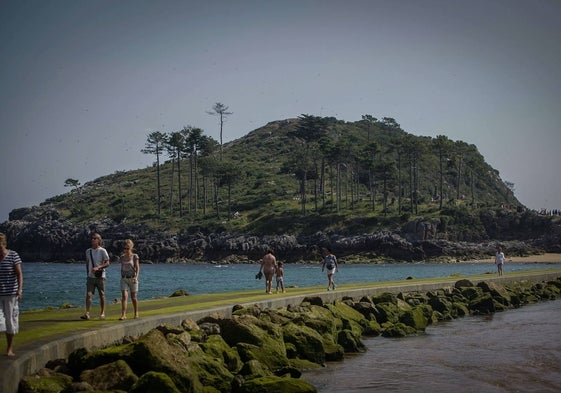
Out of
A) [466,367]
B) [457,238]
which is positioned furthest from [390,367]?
[457,238]

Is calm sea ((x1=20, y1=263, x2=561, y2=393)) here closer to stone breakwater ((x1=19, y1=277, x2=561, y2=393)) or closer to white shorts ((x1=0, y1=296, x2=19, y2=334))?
stone breakwater ((x1=19, y1=277, x2=561, y2=393))

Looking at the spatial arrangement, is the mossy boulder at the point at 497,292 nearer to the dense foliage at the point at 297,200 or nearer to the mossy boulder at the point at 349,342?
the mossy boulder at the point at 349,342

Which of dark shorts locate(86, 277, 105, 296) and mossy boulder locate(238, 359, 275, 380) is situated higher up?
dark shorts locate(86, 277, 105, 296)

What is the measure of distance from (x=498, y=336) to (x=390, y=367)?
8.97 metres

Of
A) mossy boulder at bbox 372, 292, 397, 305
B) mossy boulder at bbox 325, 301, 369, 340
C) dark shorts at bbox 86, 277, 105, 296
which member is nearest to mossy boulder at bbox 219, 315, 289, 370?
dark shorts at bbox 86, 277, 105, 296

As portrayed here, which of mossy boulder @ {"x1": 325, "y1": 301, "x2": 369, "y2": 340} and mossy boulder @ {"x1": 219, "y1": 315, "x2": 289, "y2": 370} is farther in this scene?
mossy boulder @ {"x1": 325, "y1": 301, "x2": 369, "y2": 340}

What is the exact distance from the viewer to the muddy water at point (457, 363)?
19266 mm

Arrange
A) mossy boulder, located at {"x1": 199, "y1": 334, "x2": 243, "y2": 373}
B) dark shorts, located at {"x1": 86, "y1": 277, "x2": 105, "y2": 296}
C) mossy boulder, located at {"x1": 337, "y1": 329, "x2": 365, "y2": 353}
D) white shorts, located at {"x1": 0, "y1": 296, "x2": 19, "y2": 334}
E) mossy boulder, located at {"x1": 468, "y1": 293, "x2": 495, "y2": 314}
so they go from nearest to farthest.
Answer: white shorts, located at {"x1": 0, "y1": 296, "x2": 19, "y2": 334}
mossy boulder, located at {"x1": 199, "y1": 334, "x2": 243, "y2": 373}
dark shorts, located at {"x1": 86, "y1": 277, "x2": 105, "y2": 296}
mossy boulder, located at {"x1": 337, "y1": 329, "x2": 365, "y2": 353}
mossy boulder, located at {"x1": 468, "y1": 293, "x2": 495, "y2": 314}

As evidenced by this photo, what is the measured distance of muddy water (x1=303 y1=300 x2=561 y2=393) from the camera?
1927cm

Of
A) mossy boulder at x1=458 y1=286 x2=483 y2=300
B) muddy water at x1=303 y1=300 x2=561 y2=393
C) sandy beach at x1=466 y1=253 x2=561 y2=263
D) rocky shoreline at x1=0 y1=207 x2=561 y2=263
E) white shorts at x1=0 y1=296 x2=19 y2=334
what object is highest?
rocky shoreline at x1=0 y1=207 x2=561 y2=263

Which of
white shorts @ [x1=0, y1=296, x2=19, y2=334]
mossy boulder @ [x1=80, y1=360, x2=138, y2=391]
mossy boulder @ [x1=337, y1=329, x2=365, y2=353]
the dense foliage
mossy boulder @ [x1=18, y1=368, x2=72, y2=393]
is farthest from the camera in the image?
the dense foliage

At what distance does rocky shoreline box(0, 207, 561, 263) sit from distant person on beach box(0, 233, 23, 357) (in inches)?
4620

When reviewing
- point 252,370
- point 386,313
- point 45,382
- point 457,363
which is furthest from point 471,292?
point 45,382

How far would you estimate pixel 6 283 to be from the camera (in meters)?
14.0
